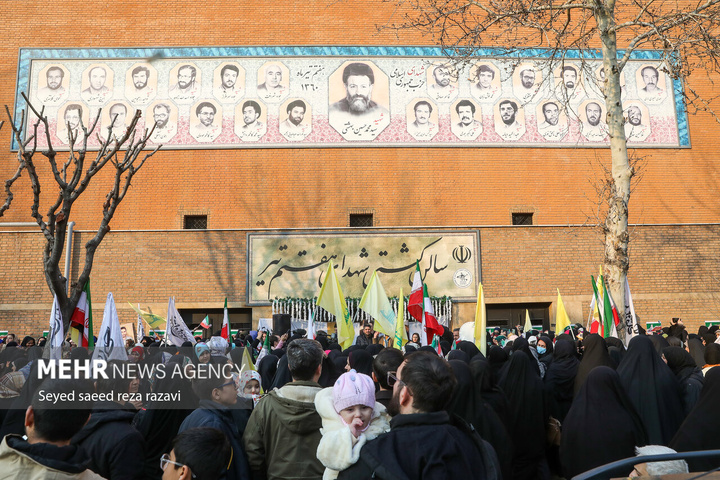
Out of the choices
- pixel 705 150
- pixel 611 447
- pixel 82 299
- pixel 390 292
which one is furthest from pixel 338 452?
pixel 705 150

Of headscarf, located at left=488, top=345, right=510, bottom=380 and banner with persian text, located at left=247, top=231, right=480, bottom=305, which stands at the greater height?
banner with persian text, located at left=247, top=231, right=480, bottom=305

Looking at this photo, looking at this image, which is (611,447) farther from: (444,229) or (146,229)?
(146,229)

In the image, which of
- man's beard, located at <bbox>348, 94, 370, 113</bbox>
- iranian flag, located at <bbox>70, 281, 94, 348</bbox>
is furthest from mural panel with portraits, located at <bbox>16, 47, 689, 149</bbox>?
iranian flag, located at <bbox>70, 281, 94, 348</bbox>

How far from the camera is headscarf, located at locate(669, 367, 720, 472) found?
3633 millimetres

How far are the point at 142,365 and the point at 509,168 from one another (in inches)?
620

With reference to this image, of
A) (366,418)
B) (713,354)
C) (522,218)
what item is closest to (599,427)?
(366,418)

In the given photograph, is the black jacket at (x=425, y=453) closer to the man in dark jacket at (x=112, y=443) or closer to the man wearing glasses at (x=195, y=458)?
the man wearing glasses at (x=195, y=458)

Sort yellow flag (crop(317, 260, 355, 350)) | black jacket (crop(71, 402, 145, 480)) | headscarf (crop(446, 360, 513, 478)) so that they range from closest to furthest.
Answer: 1. black jacket (crop(71, 402, 145, 480))
2. headscarf (crop(446, 360, 513, 478))
3. yellow flag (crop(317, 260, 355, 350))

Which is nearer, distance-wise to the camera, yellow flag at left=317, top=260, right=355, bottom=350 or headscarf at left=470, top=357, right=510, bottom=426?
headscarf at left=470, top=357, right=510, bottom=426

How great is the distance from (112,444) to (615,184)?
917 cm

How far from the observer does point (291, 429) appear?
3.54 metres

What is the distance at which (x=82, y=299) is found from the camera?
25.7 ft

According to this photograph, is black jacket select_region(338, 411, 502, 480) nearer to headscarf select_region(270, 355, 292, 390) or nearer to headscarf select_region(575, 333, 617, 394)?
headscarf select_region(270, 355, 292, 390)

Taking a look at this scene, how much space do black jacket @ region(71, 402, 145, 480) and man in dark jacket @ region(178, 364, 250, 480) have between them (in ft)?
0.85
